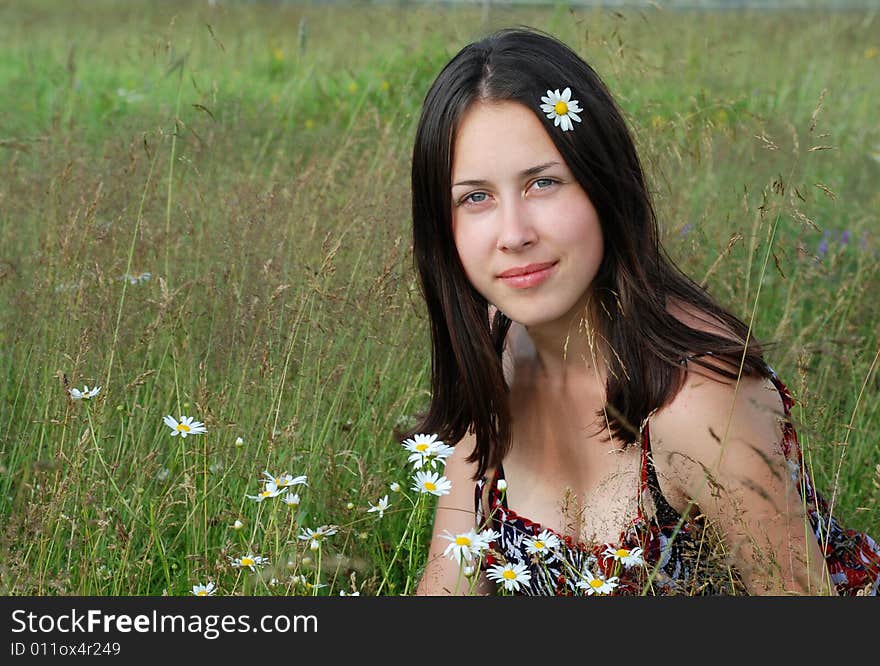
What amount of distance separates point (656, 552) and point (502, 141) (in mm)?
786

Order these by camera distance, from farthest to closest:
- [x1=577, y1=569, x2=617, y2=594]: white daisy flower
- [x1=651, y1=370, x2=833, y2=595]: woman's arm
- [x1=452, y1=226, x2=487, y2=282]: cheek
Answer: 1. [x1=452, y1=226, x2=487, y2=282]: cheek
2. [x1=651, y1=370, x2=833, y2=595]: woman's arm
3. [x1=577, y1=569, x2=617, y2=594]: white daisy flower

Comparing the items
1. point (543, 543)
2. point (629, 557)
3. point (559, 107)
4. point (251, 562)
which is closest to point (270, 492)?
point (251, 562)

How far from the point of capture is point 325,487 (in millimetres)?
2418

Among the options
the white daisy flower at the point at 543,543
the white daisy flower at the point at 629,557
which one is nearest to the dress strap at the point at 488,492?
the white daisy flower at the point at 543,543

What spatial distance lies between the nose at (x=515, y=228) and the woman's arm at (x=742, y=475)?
364mm

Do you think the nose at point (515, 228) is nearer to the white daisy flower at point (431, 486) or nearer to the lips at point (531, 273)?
the lips at point (531, 273)

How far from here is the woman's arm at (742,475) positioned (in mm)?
1927

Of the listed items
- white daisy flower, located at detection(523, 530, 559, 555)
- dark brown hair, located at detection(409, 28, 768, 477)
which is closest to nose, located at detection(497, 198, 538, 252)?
dark brown hair, located at detection(409, 28, 768, 477)

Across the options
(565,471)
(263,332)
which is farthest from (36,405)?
(565,471)

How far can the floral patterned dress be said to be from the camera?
6.44ft

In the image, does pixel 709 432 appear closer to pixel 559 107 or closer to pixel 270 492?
pixel 559 107

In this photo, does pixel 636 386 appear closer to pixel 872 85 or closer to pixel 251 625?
pixel 251 625

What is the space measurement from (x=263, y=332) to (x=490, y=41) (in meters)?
0.83

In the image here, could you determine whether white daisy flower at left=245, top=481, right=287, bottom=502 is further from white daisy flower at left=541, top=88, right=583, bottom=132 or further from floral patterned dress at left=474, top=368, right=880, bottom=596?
white daisy flower at left=541, top=88, right=583, bottom=132
